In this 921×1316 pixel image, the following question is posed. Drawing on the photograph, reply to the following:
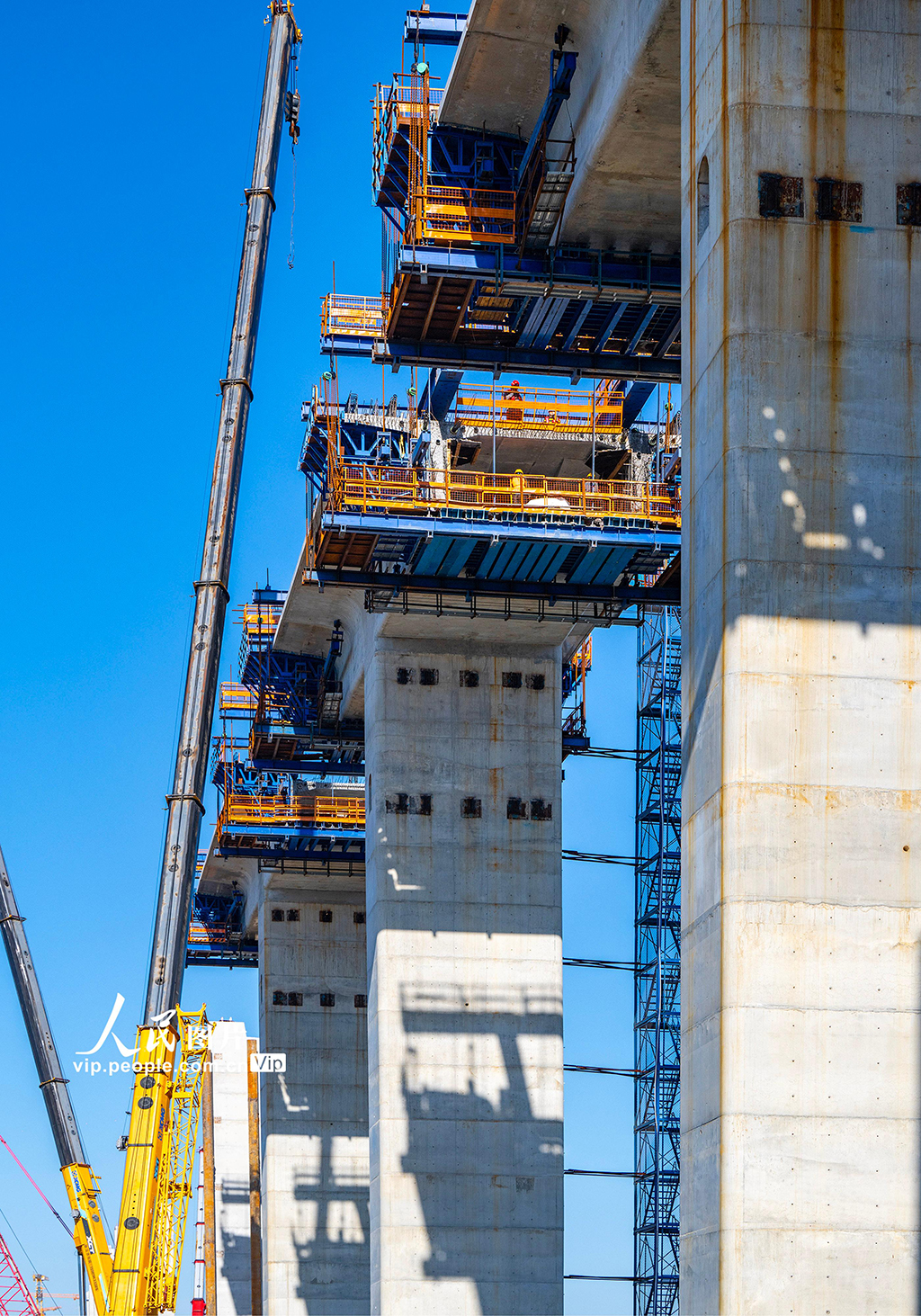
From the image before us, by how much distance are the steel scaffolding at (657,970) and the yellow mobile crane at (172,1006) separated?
3396 centimetres

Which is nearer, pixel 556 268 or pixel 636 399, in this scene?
pixel 556 268

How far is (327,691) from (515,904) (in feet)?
34.7

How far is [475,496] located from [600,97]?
11.0 metres

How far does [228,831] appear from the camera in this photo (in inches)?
2345

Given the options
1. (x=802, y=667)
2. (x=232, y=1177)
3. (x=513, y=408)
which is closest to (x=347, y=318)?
(x=513, y=408)

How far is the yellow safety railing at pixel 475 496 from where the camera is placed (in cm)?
3916

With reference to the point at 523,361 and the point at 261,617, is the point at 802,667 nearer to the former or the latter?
the point at 523,361

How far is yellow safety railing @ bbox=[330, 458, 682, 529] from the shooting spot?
3916 centimetres

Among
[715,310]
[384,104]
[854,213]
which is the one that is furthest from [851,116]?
[384,104]

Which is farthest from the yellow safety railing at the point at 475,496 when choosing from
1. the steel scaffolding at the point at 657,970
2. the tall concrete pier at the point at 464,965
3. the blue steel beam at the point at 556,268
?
the steel scaffolding at the point at 657,970

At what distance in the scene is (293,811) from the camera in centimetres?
6050

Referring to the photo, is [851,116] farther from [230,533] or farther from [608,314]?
[230,533]

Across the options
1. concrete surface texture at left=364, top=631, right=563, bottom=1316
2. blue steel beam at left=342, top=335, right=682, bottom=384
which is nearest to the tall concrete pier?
concrete surface texture at left=364, top=631, right=563, bottom=1316

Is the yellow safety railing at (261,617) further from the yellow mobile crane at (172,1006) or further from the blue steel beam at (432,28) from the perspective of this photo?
the blue steel beam at (432,28)
